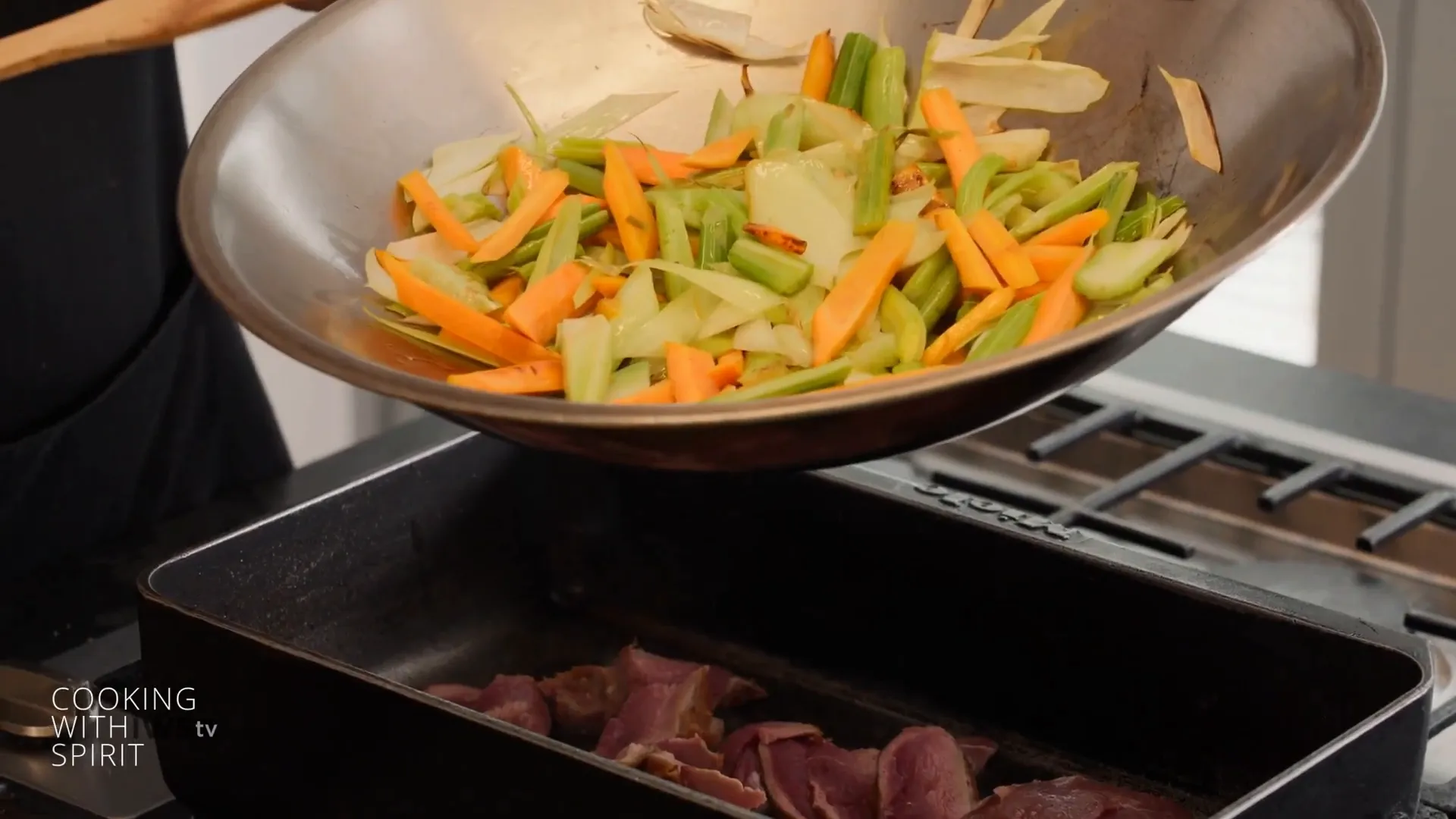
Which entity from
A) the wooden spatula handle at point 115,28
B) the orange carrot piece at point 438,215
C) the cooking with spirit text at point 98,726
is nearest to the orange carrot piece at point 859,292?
the orange carrot piece at point 438,215

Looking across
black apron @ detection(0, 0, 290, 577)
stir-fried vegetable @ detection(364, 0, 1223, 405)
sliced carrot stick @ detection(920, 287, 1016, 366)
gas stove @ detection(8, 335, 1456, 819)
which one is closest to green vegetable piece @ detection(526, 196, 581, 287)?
stir-fried vegetable @ detection(364, 0, 1223, 405)

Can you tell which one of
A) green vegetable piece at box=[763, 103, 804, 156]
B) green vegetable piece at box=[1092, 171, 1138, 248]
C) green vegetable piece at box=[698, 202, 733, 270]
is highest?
green vegetable piece at box=[763, 103, 804, 156]

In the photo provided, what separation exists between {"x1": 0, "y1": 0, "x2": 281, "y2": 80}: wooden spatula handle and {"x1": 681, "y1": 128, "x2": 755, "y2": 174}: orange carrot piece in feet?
0.84

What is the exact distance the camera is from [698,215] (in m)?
0.92

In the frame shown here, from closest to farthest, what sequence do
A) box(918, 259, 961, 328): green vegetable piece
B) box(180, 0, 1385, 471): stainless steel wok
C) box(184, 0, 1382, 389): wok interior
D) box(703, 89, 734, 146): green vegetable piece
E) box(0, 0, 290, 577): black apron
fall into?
box(180, 0, 1385, 471): stainless steel wok
box(184, 0, 1382, 389): wok interior
box(918, 259, 961, 328): green vegetable piece
box(703, 89, 734, 146): green vegetable piece
box(0, 0, 290, 577): black apron

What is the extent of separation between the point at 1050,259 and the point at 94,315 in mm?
926

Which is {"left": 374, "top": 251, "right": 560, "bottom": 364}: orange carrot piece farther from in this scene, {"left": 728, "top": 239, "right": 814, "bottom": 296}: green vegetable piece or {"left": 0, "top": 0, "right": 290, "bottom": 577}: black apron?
{"left": 0, "top": 0, "right": 290, "bottom": 577}: black apron

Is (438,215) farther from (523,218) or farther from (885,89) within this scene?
(885,89)

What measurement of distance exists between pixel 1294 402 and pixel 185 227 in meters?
0.91

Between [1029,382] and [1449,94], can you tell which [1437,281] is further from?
[1029,382]

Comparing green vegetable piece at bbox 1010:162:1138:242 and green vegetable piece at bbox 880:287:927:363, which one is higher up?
green vegetable piece at bbox 1010:162:1138:242

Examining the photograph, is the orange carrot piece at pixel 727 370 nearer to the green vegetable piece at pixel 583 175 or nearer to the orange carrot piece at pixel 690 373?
the orange carrot piece at pixel 690 373

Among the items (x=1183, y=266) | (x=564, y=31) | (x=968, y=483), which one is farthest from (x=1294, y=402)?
(x=564, y=31)

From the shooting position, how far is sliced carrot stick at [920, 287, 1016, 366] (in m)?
0.82
